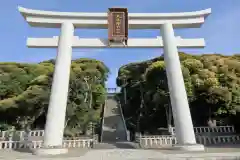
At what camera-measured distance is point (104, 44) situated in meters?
10.6

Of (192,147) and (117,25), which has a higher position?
(117,25)

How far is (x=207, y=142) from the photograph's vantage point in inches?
529

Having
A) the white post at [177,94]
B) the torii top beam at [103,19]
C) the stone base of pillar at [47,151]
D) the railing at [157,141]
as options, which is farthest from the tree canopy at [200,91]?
the stone base of pillar at [47,151]

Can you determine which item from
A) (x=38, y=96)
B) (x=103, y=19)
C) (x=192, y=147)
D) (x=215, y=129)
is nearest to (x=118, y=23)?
(x=103, y=19)

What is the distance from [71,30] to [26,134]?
8.47m

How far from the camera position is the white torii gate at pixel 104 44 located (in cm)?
899

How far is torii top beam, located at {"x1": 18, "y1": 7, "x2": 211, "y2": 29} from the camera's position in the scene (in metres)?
10.5

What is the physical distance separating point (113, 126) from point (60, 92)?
560 inches

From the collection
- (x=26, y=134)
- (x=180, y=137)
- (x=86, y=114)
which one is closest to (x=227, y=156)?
(x=180, y=137)

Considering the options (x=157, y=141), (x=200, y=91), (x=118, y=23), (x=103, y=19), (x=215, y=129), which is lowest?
(x=157, y=141)

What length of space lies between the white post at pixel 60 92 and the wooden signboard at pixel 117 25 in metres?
1.95

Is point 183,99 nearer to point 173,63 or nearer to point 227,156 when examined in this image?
point 173,63

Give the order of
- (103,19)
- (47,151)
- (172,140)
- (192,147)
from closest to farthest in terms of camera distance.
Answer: (47,151)
(192,147)
(103,19)
(172,140)

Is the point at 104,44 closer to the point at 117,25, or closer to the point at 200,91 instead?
the point at 117,25
